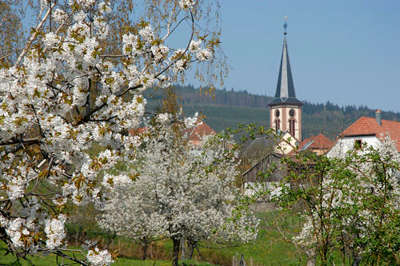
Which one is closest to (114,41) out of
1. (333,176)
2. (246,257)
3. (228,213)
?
(333,176)

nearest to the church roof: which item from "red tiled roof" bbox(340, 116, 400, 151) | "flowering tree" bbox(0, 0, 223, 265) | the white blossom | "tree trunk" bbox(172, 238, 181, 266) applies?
"red tiled roof" bbox(340, 116, 400, 151)

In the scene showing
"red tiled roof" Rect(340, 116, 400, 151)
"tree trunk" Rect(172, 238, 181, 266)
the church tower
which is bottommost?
"tree trunk" Rect(172, 238, 181, 266)

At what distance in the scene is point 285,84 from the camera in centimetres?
8350

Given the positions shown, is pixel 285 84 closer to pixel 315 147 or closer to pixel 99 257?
pixel 315 147

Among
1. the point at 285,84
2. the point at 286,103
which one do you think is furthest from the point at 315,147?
the point at 286,103

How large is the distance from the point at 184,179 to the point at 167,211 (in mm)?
1151

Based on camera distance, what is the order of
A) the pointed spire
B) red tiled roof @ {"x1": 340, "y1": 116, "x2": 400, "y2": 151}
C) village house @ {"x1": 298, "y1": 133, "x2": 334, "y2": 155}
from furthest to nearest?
the pointed spire < red tiled roof @ {"x1": 340, "y1": 116, "x2": 400, "y2": 151} < village house @ {"x1": 298, "y1": 133, "x2": 334, "y2": 155}

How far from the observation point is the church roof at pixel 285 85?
7971 centimetres

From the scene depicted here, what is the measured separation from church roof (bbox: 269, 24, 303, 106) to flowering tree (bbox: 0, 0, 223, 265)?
249 feet

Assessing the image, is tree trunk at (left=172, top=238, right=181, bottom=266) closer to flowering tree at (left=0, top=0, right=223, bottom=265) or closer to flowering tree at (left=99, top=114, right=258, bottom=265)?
flowering tree at (left=99, top=114, right=258, bottom=265)

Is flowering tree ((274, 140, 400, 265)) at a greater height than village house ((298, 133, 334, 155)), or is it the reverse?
village house ((298, 133, 334, 155))

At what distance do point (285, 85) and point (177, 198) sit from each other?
72108mm

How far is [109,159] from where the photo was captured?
4.36 meters

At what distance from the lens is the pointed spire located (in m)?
79.6
